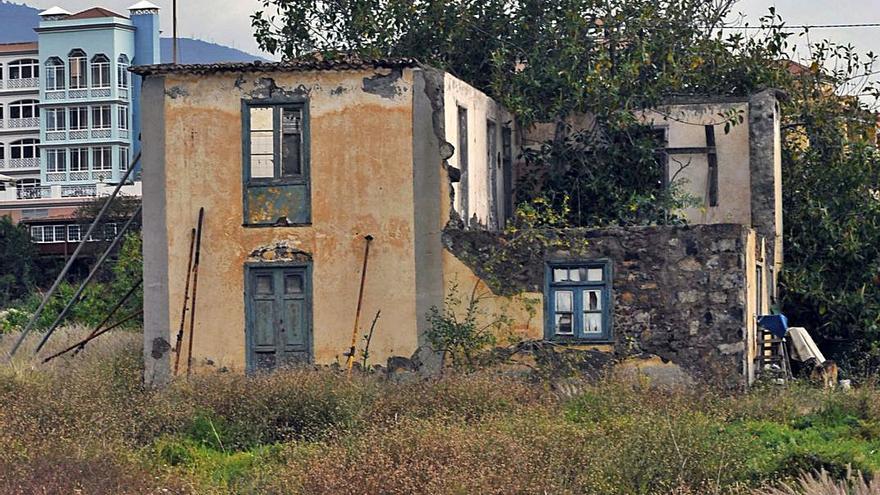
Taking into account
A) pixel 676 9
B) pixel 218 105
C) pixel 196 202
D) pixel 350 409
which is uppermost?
pixel 676 9

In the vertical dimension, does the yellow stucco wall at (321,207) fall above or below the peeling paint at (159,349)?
above

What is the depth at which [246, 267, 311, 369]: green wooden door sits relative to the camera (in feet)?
67.7

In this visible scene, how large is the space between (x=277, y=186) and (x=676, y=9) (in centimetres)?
953

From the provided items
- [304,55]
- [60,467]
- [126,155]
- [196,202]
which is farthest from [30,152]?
[60,467]

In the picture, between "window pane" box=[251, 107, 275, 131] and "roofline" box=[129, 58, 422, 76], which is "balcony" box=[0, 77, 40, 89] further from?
"window pane" box=[251, 107, 275, 131]

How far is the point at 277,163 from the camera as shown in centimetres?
2072

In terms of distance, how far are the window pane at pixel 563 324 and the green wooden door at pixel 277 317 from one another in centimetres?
339

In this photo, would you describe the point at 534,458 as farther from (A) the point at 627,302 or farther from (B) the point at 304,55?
(B) the point at 304,55

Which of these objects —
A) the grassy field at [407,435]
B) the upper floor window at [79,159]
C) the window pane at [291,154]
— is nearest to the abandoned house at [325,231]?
the window pane at [291,154]

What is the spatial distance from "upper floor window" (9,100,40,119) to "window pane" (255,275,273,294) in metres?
87.7

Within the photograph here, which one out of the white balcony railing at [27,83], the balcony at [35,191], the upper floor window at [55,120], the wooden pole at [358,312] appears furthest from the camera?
the white balcony railing at [27,83]

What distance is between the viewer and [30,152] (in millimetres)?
104812

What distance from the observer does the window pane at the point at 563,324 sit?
20.0 meters

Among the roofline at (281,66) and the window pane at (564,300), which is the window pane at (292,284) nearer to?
the roofline at (281,66)
